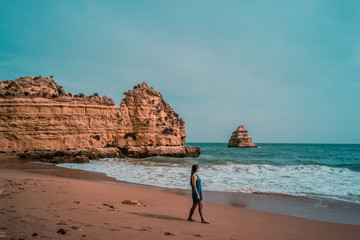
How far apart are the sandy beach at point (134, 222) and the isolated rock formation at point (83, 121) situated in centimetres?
1929

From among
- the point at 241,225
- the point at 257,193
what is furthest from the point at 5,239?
the point at 257,193

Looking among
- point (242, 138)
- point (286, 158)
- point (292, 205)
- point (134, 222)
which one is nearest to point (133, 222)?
point (134, 222)

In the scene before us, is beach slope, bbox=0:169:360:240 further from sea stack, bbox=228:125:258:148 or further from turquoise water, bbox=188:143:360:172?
sea stack, bbox=228:125:258:148

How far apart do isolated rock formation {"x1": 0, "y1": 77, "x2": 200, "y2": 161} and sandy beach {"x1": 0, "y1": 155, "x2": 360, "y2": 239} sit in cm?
1929

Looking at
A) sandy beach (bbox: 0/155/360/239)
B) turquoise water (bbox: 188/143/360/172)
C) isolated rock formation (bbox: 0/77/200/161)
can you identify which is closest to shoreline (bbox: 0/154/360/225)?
sandy beach (bbox: 0/155/360/239)

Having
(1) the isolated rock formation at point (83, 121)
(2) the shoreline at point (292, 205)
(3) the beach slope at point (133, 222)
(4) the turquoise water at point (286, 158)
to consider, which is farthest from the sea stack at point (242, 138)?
(3) the beach slope at point (133, 222)

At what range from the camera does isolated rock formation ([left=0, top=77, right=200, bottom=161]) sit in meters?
23.6

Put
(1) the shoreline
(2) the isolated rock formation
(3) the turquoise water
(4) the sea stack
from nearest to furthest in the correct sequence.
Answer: (1) the shoreline → (2) the isolated rock formation → (3) the turquoise water → (4) the sea stack

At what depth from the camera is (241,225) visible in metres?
5.37

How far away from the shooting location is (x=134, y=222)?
4652mm

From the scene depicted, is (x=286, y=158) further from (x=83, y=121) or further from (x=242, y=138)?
(x=242, y=138)

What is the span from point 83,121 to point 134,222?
2411 cm

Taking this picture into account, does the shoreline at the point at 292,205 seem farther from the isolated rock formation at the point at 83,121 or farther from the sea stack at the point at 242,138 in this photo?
the sea stack at the point at 242,138

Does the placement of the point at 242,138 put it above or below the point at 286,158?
above
